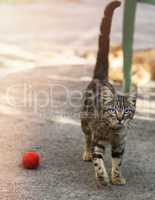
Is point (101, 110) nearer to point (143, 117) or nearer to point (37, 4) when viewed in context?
point (143, 117)

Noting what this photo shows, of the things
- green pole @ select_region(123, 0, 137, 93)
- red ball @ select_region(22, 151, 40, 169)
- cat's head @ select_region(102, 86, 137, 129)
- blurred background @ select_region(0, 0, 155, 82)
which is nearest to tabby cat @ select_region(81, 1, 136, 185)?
cat's head @ select_region(102, 86, 137, 129)

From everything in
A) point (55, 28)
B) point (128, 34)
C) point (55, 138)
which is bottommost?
point (55, 138)

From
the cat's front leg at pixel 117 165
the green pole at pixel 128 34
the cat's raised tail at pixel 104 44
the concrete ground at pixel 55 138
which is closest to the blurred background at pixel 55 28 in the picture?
the concrete ground at pixel 55 138

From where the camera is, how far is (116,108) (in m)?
1.62

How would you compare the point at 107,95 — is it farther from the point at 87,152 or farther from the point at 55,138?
the point at 55,138

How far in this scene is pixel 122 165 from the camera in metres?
1.90

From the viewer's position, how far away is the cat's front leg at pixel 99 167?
1.65 metres

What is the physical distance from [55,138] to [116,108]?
0.58 m

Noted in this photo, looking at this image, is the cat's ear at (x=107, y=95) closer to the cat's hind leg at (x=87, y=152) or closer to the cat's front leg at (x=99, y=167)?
the cat's front leg at (x=99, y=167)

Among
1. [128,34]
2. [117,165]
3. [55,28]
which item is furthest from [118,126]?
[55,28]

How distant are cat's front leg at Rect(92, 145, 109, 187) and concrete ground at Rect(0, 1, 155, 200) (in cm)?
3

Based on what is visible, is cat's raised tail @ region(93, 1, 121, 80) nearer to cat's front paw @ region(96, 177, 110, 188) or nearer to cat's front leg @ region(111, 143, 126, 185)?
cat's front leg @ region(111, 143, 126, 185)

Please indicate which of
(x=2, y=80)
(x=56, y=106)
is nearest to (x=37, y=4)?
(x=2, y=80)

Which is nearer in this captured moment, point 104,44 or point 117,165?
point 117,165
